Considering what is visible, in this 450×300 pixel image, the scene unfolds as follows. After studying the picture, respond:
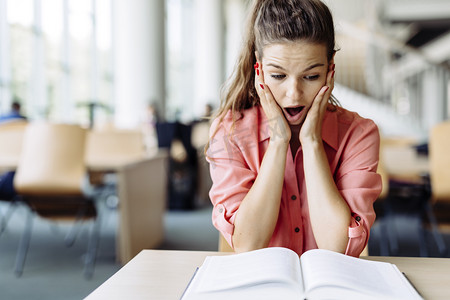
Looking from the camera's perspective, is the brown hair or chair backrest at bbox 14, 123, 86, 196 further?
chair backrest at bbox 14, 123, 86, 196

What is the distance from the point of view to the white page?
720mm

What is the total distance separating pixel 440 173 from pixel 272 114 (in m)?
1.57

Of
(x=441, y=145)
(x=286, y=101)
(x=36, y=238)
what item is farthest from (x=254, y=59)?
(x=36, y=238)

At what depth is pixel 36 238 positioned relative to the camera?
12.2ft

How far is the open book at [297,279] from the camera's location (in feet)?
2.29

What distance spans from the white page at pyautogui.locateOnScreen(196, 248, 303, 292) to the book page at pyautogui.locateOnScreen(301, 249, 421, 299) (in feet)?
0.08

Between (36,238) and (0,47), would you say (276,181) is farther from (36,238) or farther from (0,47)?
(0,47)

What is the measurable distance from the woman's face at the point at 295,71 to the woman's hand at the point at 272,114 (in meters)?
0.02

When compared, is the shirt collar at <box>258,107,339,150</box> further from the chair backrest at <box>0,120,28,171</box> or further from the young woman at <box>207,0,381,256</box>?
the chair backrest at <box>0,120,28,171</box>

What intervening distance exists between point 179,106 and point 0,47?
5.71 m

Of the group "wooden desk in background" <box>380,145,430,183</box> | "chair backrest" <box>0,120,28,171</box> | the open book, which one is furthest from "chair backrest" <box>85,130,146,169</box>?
the open book

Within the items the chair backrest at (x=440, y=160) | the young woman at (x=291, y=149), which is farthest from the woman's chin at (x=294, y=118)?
the chair backrest at (x=440, y=160)

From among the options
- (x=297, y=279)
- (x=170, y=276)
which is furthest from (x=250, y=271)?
(x=170, y=276)

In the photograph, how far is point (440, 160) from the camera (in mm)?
2375
